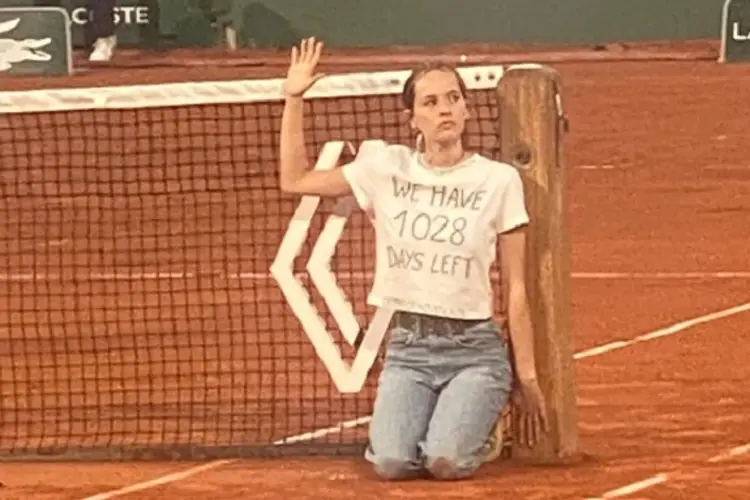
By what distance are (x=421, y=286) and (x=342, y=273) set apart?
220 centimetres

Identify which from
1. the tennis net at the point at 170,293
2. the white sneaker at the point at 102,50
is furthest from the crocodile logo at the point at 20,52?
the tennis net at the point at 170,293

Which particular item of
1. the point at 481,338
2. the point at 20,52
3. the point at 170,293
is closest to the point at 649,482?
the point at 481,338

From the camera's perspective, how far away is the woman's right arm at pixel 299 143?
4602mm

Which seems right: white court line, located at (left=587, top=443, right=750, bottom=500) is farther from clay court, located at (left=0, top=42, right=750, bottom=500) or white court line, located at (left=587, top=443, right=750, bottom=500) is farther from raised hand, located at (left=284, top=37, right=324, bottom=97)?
raised hand, located at (left=284, top=37, right=324, bottom=97)

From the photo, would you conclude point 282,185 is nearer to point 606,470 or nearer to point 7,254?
point 606,470

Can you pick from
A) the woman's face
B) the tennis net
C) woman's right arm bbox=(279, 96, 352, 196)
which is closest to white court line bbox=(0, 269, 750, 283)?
the tennis net

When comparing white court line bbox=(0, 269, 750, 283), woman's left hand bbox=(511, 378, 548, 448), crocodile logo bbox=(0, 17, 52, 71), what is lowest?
woman's left hand bbox=(511, 378, 548, 448)

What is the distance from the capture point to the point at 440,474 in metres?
4.48

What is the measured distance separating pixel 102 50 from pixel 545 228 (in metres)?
11.3

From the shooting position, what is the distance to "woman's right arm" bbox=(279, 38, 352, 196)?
4.60 meters

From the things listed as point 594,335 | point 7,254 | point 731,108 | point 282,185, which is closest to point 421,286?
point 282,185

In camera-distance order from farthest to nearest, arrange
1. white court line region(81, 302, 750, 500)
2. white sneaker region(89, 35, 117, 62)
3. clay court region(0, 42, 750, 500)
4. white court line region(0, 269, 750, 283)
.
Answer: white sneaker region(89, 35, 117, 62) < white court line region(0, 269, 750, 283) < clay court region(0, 42, 750, 500) < white court line region(81, 302, 750, 500)

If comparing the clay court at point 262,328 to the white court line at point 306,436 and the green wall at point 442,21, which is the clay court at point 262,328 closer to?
the white court line at point 306,436

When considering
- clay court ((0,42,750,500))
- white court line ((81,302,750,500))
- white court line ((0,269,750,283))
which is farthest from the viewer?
white court line ((0,269,750,283))
